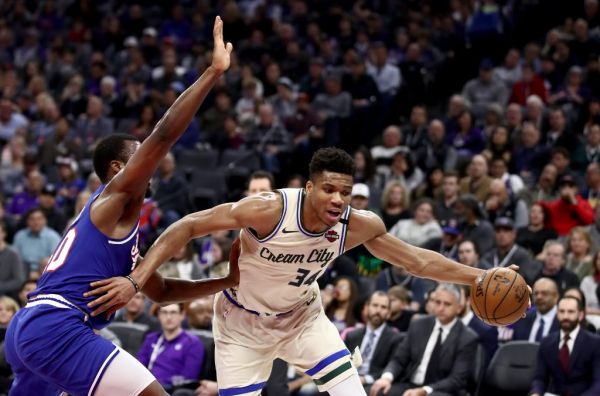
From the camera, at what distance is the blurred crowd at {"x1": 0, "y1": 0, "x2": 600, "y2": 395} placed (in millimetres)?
11039

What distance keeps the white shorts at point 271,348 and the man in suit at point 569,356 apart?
2.91 meters

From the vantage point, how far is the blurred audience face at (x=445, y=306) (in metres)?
9.41

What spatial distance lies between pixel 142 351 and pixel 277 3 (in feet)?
36.2

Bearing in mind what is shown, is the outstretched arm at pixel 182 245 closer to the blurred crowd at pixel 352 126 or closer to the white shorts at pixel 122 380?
the white shorts at pixel 122 380

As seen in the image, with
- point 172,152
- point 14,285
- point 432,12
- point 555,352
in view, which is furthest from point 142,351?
point 432,12

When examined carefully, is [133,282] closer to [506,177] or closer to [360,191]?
[360,191]

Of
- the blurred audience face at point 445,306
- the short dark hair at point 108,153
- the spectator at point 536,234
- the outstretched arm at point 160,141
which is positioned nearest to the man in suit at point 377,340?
the blurred audience face at point 445,306

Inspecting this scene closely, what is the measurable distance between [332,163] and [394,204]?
670 centimetres

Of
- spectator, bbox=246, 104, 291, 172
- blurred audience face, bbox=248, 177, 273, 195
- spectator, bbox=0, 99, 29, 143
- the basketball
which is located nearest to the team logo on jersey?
the basketball

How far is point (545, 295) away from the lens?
9.79m

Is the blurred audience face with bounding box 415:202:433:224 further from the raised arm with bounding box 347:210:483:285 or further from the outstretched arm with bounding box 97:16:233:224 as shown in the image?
the outstretched arm with bounding box 97:16:233:224

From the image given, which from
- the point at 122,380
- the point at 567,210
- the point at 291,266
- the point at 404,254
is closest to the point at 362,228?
the point at 404,254

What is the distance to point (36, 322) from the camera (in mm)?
5398

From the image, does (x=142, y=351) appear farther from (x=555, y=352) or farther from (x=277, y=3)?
(x=277, y=3)
